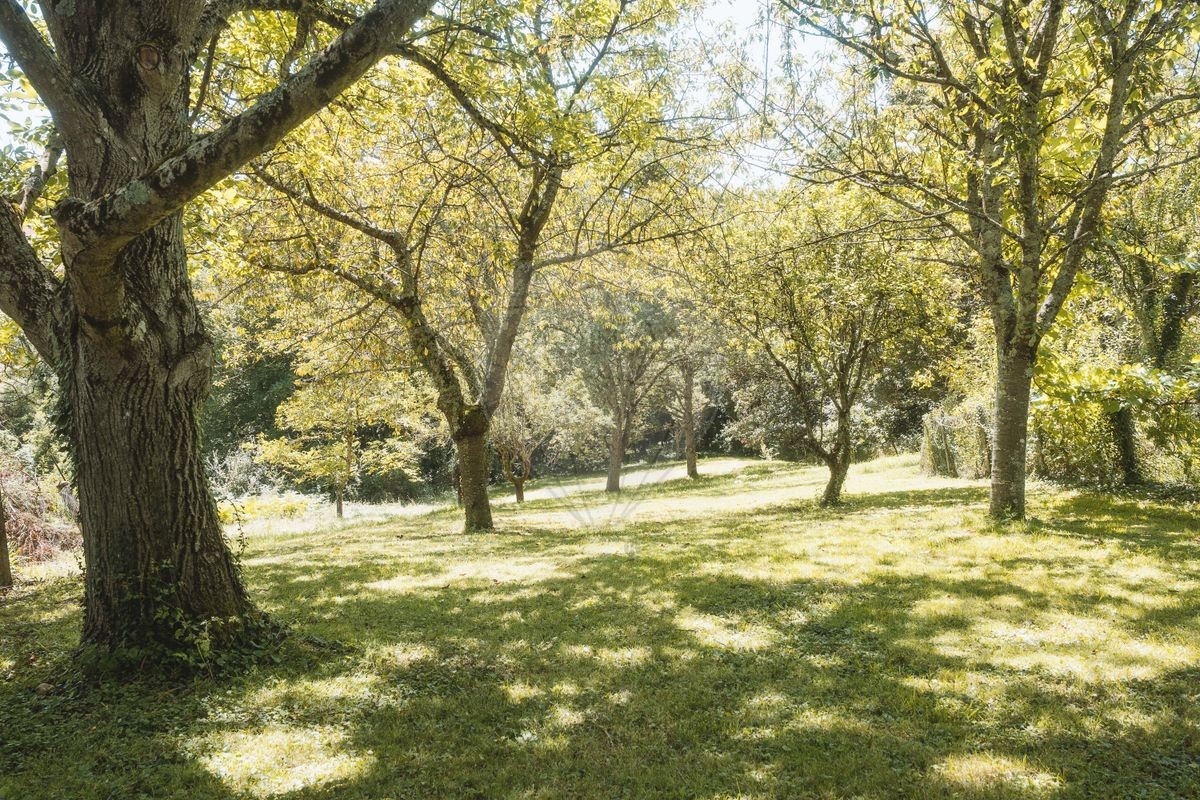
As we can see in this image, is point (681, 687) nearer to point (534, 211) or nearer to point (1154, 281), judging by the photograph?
point (534, 211)

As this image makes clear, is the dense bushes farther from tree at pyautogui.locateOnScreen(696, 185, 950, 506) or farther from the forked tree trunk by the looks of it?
tree at pyautogui.locateOnScreen(696, 185, 950, 506)

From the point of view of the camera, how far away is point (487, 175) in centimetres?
709

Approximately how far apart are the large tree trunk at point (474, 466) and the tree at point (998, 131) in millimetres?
7296

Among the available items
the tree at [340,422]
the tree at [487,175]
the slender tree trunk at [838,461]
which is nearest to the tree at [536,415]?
the tree at [340,422]

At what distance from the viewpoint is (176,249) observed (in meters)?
4.53

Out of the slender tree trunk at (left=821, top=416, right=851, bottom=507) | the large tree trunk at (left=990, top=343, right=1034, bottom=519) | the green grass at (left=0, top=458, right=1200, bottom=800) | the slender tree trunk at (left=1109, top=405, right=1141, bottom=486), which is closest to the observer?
the green grass at (left=0, top=458, right=1200, bottom=800)

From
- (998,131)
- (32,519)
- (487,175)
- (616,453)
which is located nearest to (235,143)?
(487,175)

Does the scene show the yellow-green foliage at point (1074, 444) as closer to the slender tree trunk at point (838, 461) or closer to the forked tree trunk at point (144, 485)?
the slender tree trunk at point (838, 461)

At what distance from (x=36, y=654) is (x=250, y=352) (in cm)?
880

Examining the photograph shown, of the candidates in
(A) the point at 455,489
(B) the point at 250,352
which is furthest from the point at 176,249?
(A) the point at 455,489

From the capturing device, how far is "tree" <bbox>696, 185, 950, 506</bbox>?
475 inches

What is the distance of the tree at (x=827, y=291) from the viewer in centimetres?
1205

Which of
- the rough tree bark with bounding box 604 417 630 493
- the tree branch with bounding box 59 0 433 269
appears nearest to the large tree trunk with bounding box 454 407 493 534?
the tree branch with bounding box 59 0 433 269

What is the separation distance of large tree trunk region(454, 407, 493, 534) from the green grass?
13.7 ft
